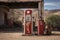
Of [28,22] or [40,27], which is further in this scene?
[40,27]

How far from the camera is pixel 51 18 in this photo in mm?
35531

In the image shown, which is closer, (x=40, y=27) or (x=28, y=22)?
(x=28, y=22)

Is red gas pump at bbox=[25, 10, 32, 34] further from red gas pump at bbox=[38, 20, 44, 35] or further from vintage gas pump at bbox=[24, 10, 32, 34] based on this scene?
red gas pump at bbox=[38, 20, 44, 35]

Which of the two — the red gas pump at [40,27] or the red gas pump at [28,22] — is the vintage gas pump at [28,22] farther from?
the red gas pump at [40,27]

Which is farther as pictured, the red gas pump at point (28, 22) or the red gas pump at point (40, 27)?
the red gas pump at point (40, 27)

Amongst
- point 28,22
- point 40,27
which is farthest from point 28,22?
point 40,27

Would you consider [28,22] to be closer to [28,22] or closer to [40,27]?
[28,22]

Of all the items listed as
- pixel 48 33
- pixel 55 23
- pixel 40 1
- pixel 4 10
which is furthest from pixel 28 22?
pixel 4 10

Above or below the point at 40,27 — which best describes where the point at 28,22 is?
above

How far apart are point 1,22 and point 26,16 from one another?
1947 cm

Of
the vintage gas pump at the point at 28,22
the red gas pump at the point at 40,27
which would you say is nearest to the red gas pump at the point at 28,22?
the vintage gas pump at the point at 28,22

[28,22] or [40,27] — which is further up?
[28,22]

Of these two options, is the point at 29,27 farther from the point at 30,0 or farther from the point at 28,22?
the point at 30,0

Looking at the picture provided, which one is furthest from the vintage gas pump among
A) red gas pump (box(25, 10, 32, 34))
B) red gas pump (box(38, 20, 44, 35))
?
red gas pump (box(38, 20, 44, 35))
